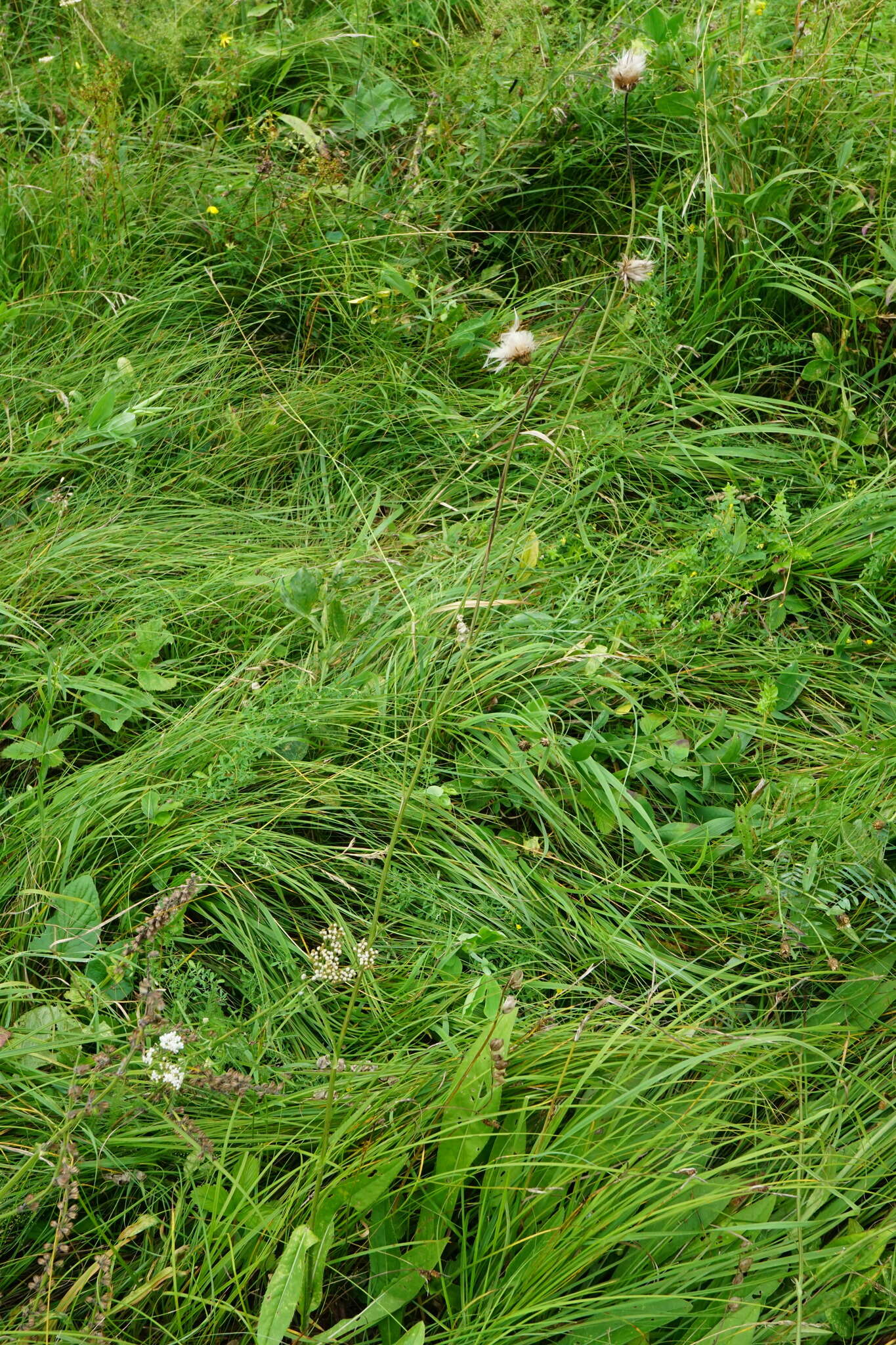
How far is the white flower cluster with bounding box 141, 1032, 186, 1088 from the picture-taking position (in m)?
1.20

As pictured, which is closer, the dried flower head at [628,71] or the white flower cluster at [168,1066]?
the white flower cluster at [168,1066]

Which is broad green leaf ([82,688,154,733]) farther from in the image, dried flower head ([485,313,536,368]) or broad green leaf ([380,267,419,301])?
broad green leaf ([380,267,419,301])

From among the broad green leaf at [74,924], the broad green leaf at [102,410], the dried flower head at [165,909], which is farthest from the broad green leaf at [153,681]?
the broad green leaf at [102,410]

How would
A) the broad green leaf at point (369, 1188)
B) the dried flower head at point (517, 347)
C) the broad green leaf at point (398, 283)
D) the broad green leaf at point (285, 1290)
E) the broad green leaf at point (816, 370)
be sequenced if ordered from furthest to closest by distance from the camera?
1. the broad green leaf at point (398, 283)
2. the broad green leaf at point (816, 370)
3. the dried flower head at point (517, 347)
4. the broad green leaf at point (369, 1188)
5. the broad green leaf at point (285, 1290)

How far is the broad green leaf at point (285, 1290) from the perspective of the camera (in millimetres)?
1189

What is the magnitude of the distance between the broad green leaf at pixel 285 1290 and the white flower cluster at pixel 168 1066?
0.72 ft

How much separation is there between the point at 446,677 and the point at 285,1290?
3.47 feet

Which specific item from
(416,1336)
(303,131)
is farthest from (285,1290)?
(303,131)

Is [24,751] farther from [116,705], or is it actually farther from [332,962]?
[332,962]

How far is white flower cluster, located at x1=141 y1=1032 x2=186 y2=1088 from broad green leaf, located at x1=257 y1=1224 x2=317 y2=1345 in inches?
8.7

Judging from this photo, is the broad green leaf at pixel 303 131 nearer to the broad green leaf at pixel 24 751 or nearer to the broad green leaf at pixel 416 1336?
the broad green leaf at pixel 24 751

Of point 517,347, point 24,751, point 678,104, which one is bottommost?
point 24,751

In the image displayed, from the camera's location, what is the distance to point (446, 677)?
1.98 meters

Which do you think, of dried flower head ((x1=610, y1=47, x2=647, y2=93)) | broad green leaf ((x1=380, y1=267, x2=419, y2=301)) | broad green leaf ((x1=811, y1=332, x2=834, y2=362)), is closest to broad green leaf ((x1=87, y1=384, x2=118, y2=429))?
broad green leaf ((x1=380, y1=267, x2=419, y2=301))
